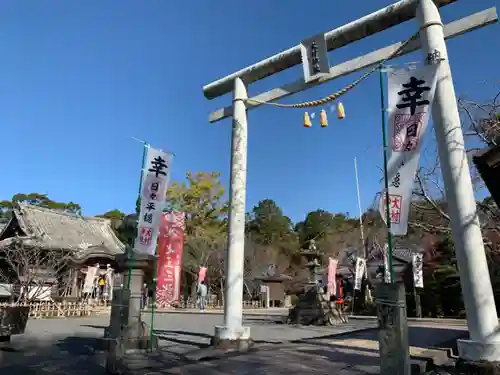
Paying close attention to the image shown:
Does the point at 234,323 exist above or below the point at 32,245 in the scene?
below

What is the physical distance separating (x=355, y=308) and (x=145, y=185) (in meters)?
20.3

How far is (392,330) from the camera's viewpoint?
185 inches

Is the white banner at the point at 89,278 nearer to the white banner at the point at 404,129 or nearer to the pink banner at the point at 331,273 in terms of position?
the pink banner at the point at 331,273

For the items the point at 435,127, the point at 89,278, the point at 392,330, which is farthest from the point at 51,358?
the point at 89,278

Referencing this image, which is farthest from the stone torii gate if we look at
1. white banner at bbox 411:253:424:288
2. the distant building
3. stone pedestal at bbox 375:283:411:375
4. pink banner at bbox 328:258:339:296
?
the distant building

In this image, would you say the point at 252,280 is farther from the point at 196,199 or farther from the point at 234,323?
the point at 234,323

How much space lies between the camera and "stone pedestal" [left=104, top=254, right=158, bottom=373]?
24.6ft

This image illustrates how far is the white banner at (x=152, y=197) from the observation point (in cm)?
823

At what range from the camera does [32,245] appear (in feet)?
68.8

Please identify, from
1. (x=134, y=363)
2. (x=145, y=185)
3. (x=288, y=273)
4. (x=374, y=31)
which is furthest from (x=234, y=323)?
(x=288, y=273)

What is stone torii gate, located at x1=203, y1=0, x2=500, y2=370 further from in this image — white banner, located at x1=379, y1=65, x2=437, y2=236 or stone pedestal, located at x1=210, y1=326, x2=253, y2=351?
white banner, located at x1=379, y1=65, x2=437, y2=236

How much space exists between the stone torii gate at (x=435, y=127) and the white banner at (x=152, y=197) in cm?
156

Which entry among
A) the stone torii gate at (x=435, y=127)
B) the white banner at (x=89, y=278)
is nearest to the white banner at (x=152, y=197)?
the stone torii gate at (x=435, y=127)

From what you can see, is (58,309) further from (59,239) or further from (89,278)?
(59,239)
